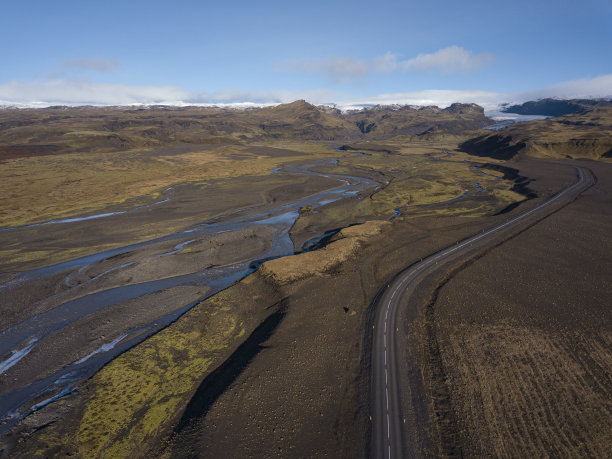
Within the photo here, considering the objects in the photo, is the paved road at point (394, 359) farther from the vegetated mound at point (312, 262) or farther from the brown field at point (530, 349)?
the vegetated mound at point (312, 262)

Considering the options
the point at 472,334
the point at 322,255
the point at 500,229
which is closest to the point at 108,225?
the point at 322,255

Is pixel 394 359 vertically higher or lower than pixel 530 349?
lower

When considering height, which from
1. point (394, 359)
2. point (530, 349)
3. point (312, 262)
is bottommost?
point (394, 359)

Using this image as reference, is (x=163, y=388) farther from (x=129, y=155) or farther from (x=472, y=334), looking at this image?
(x=129, y=155)

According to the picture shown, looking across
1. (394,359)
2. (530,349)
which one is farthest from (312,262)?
(530,349)

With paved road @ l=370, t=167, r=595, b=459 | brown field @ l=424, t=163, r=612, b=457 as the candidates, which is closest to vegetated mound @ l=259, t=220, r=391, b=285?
paved road @ l=370, t=167, r=595, b=459

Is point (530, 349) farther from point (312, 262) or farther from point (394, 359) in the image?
point (312, 262)
